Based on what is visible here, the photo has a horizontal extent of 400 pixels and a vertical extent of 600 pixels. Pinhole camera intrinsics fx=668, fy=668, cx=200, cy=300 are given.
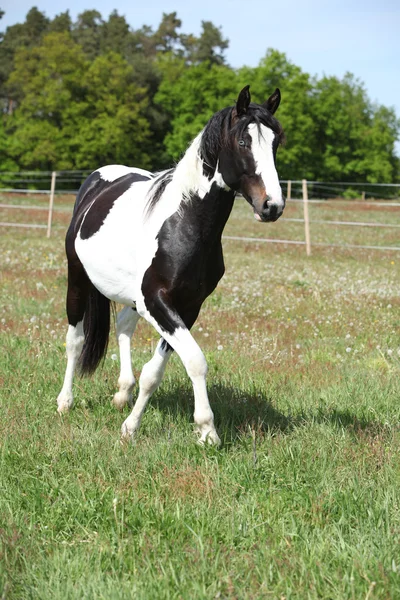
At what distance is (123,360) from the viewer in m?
5.47

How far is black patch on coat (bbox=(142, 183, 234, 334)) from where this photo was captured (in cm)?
418

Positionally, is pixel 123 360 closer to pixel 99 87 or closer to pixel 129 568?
pixel 129 568

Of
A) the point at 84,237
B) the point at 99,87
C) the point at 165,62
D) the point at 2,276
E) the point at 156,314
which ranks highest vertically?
the point at 165,62

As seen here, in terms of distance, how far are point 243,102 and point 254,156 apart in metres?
0.34

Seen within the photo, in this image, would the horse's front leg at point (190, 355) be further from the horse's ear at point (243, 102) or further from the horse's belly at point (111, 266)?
A: the horse's ear at point (243, 102)

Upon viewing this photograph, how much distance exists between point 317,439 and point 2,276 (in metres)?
8.16

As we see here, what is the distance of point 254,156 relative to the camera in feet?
12.3

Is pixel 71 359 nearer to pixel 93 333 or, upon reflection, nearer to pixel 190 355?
pixel 93 333

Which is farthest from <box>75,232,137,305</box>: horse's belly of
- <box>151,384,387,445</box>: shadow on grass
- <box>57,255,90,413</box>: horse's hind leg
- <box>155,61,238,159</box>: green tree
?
<box>155,61,238,159</box>: green tree

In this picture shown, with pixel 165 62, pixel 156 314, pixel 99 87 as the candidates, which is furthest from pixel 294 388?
pixel 165 62

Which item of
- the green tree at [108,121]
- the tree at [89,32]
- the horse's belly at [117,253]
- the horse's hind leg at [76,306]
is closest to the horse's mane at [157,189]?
the horse's belly at [117,253]

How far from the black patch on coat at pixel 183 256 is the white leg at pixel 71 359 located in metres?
1.41

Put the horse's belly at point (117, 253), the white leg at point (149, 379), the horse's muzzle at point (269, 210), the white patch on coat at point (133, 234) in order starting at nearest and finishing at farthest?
the horse's muzzle at point (269, 210) < the white patch on coat at point (133, 234) < the white leg at point (149, 379) < the horse's belly at point (117, 253)

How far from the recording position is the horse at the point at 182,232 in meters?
3.81
